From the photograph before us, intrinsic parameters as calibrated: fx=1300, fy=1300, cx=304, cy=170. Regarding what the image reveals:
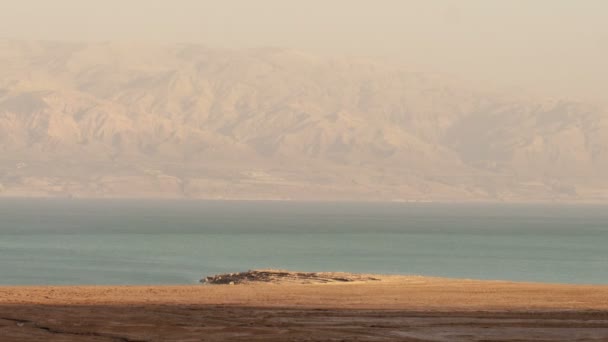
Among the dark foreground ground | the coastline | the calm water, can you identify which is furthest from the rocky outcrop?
the dark foreground ground

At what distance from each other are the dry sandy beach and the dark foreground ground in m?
0.03

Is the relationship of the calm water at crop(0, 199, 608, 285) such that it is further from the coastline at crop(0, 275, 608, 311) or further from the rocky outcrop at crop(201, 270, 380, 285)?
the coastline at crop(0, 275, 608, 311)

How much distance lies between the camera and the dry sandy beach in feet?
112

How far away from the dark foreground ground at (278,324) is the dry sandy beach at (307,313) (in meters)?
0.03

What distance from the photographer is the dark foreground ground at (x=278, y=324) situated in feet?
110

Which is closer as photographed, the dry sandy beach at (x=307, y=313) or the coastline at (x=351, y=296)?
the dry sandy beach at (x=307, y=313)

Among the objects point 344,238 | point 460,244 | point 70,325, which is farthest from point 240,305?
point 344,238


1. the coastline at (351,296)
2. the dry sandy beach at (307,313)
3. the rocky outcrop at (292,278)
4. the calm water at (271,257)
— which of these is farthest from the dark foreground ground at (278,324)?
the calm water at (271,257)

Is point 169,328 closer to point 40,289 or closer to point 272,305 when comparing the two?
point 272,305

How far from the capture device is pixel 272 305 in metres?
45.2

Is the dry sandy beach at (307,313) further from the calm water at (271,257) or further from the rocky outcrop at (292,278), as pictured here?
the calm water at (271,257)

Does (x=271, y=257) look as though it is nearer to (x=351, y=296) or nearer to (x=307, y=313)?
(x=351, y=296)

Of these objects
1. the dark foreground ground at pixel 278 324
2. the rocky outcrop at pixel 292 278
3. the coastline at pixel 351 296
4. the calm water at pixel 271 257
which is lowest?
the dark foreground ground at pixel 278 324

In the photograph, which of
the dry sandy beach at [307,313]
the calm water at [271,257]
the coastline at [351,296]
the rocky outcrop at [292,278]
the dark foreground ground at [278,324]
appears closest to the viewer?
the dark foreground ground at [278,324]
